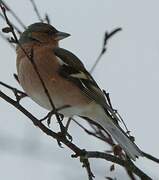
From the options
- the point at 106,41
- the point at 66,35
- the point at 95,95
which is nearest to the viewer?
the point at 106,41

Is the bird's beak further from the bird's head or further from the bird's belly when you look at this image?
the bird's belly

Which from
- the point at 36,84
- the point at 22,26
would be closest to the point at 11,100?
the point at 22,26

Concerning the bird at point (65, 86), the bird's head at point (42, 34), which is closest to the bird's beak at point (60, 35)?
the bird's head at point (42, 34)

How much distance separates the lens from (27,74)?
Answer: 4246 millimetres

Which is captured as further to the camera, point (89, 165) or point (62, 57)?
point (62, 57)

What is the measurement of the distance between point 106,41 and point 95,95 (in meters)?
1.13

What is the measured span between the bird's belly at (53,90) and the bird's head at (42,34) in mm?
613

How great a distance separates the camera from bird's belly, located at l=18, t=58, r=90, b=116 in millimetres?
4184

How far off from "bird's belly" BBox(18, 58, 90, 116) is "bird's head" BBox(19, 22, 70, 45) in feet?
2.01

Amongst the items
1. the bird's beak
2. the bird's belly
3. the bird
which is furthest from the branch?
the bird's beak

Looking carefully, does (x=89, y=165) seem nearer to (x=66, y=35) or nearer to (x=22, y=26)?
(x=22, y=26)

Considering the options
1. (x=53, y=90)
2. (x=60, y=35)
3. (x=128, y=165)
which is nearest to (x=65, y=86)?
(x=53, y=90)

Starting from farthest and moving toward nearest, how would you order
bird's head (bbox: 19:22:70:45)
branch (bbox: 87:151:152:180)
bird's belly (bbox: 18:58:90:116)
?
bird's head (bbox: 19:22:70:45)
bird's belly (bbox: 18:58:90:116)
branch (bbox: 87:151:152:180)

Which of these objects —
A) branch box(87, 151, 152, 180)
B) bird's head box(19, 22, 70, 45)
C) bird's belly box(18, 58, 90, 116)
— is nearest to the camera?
branch box(87, 151, 152, 180)
